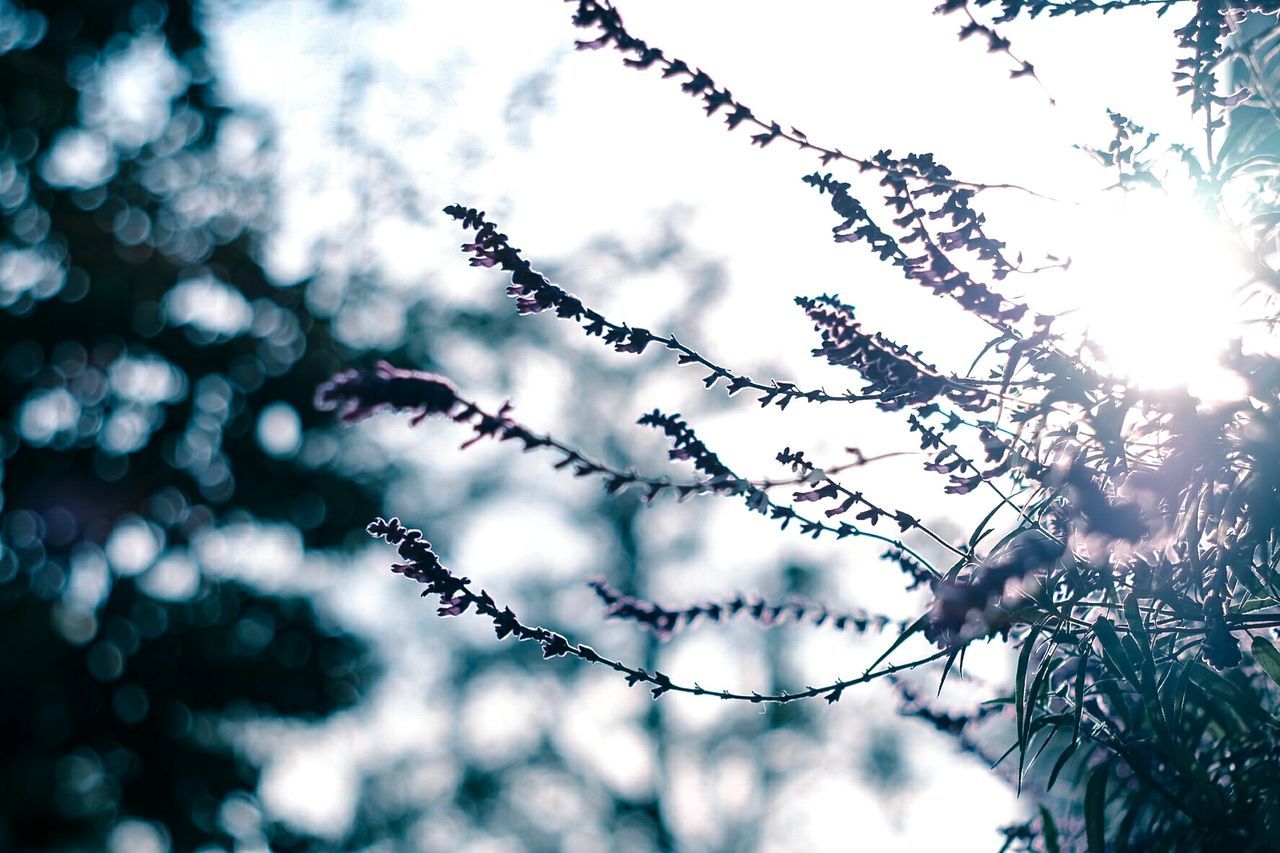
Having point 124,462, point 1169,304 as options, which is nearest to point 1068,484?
point 1169,304

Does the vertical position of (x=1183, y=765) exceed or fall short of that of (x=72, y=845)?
it exceeds it

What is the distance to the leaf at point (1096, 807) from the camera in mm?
1676

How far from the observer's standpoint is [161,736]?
9969 mm

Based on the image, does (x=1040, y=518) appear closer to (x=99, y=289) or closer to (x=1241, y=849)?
(x=1241, y=849)

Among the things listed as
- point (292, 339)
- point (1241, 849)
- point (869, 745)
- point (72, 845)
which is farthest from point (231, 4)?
point (869, 745)

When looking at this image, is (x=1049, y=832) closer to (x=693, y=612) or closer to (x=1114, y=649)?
(x=1114, y=649)

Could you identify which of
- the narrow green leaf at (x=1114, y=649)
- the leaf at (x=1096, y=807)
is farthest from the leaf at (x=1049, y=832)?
the narrow green leaf at (x=1114, y=649)

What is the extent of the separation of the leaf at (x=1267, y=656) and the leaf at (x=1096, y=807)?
0.34m

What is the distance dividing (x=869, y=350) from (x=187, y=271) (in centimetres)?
1095

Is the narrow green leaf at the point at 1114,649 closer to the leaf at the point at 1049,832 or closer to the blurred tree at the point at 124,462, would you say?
the leaf at the point at 1049,832

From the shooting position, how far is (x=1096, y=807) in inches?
67.1

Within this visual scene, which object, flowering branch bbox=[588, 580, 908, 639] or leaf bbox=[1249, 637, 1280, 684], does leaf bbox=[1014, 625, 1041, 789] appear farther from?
leaf bbox=[1249, 637, 1280, 684]

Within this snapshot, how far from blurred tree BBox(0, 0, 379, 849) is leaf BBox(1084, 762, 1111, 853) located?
406 inches

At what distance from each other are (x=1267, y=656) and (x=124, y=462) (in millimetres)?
10987
